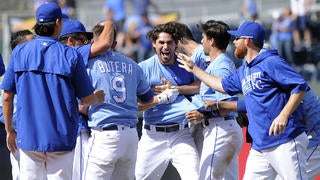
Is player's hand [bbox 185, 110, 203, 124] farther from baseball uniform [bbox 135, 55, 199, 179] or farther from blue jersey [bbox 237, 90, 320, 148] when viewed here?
blue jersey [bbox 237, 90, 320, 148]

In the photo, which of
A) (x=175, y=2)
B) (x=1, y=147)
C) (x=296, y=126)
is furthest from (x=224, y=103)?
(x=175, y=2)

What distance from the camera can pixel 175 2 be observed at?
74.8 feet

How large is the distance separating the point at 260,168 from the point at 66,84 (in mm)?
2188

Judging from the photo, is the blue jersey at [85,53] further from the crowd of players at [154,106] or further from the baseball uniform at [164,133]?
the baseball uniform at [164,133]

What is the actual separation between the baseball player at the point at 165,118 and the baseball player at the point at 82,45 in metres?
0.78

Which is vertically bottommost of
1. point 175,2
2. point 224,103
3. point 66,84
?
point 175,2

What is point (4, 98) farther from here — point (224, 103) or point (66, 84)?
point (224, 103)

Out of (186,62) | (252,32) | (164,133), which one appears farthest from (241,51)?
(164,133)

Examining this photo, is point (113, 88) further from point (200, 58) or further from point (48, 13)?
point (200, 58)

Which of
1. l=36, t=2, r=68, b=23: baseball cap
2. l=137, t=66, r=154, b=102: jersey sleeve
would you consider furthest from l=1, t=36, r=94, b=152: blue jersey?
l=137, t=66, r=154, b=102: jersey sleeve

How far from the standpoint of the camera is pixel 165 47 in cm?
894

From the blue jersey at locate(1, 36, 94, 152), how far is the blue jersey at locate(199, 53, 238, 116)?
200 cm

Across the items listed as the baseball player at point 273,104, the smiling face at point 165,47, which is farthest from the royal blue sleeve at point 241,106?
the smiling face at point 165,47

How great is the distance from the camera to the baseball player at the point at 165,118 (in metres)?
8.94
